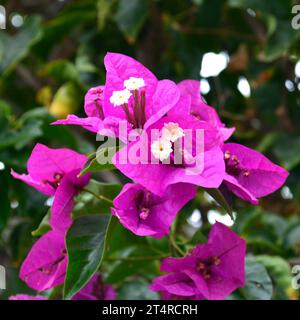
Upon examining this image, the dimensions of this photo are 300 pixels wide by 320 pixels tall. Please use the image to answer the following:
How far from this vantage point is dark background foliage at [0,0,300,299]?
4.45 ft

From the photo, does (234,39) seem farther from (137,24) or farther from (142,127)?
(142,127)

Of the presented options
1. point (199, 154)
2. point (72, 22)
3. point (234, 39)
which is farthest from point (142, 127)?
point (234, 39)

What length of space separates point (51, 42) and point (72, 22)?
79 millimetres

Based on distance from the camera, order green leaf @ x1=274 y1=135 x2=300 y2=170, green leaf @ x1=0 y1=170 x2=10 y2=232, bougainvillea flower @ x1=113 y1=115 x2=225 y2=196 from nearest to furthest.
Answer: bougainvillea flower @ x1=113 y1=115 x2=225 y2=196, green leaf @ x1=0 y1=170 x2=10 y2=232, green leaf @ x1=274 y1=135 x2=300 y2=170

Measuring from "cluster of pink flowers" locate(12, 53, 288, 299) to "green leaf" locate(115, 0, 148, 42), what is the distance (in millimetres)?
733

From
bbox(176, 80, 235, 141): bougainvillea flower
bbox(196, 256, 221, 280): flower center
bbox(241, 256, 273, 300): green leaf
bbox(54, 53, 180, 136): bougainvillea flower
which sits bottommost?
bbox(241, 256, 273, 300): green leaf

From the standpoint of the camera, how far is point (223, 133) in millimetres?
830

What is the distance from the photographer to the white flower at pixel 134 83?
0.79 m

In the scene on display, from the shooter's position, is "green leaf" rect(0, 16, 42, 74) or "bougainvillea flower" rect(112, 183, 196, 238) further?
"green leaf" rect(0, 16, 42, 74)

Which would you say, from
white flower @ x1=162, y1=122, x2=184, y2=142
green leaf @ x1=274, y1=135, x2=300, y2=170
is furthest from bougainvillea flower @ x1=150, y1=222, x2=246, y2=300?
green leaf @ x1=274, y1=135, x2=300, y2=170

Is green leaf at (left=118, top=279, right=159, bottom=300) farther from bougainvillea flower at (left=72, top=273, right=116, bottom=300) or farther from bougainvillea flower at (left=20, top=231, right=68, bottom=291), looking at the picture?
bougainvillea flower at (left=20, top=231, right=68, bottom=291)

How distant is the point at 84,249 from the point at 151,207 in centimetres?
10

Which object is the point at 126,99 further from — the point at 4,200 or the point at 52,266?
the point at 4,200

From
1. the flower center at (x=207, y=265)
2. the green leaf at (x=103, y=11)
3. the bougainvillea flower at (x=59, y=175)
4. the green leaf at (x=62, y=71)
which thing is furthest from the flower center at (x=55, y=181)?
the green leaf at (x=103, y=11)
